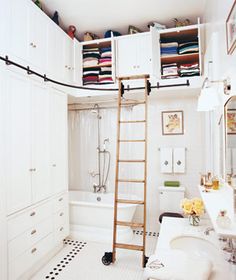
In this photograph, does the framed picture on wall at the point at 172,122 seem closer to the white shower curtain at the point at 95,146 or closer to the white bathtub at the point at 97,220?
the white shower curtain at the point at 95,146

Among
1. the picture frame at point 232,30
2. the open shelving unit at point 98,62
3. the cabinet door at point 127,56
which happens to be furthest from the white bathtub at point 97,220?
the picture frame at point 232,30

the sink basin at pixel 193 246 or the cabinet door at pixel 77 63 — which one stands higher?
the cabinet door at pixel 77 63

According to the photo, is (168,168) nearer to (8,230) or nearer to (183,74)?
(183,74)

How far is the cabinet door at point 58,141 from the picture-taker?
9.93 feet

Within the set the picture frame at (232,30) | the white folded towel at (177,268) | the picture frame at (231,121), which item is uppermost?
the picture frame at (232,30)

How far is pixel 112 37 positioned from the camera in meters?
3.40

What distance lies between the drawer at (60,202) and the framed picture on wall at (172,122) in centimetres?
196

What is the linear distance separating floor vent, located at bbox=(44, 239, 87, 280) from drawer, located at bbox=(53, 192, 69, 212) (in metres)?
0.61

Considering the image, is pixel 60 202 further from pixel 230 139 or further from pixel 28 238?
pixel 230 139

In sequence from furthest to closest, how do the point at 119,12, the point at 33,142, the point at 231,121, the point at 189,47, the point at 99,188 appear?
the point at 99,188 < the point at 189,47 < the point at 119,12 < the point at 33,142 < the point at 231,121

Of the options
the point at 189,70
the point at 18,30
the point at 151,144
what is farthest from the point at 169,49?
the point at 18,30

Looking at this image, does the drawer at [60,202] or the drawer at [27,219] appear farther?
the drawer at [60,202]

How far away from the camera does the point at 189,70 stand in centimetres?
325

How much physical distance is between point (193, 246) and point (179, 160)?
2233 millimetres
